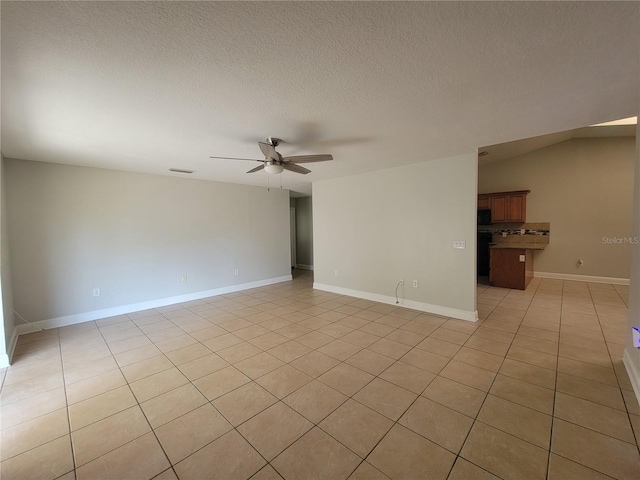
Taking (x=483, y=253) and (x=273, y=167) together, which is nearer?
(x=273, y=167)

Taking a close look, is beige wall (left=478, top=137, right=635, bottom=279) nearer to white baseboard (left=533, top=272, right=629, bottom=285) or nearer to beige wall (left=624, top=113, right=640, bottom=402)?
white baseboard (left=533, top=272, right=629, bottom=285)

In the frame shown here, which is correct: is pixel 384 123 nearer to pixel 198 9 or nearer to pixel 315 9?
pixel 315 9

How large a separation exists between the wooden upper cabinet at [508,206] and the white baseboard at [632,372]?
14.8 ft

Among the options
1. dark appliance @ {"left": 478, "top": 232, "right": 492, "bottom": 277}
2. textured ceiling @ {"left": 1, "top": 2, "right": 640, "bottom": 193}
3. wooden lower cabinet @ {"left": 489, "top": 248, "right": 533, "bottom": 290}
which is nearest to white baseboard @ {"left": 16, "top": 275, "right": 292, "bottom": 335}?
textured ceiling @ {"left": 1, "top": 2, "right": 640, "bottom": 193}

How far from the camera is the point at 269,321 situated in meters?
3.82

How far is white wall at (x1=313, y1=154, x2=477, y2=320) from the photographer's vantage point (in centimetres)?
368

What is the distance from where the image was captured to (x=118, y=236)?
4230 millimetres

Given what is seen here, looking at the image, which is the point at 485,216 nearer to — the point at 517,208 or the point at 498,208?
the point at 498,208

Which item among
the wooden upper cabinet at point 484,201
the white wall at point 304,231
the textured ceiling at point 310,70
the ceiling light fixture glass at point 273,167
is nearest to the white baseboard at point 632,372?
the textured ceiling at point 310,70

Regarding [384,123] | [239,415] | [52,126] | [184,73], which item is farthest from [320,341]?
[52,126]

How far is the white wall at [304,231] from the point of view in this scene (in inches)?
327

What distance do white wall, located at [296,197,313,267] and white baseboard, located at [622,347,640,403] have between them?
267 inches

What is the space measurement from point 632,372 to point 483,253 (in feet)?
16.2

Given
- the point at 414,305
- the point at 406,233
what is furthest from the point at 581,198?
the point at 414,305
